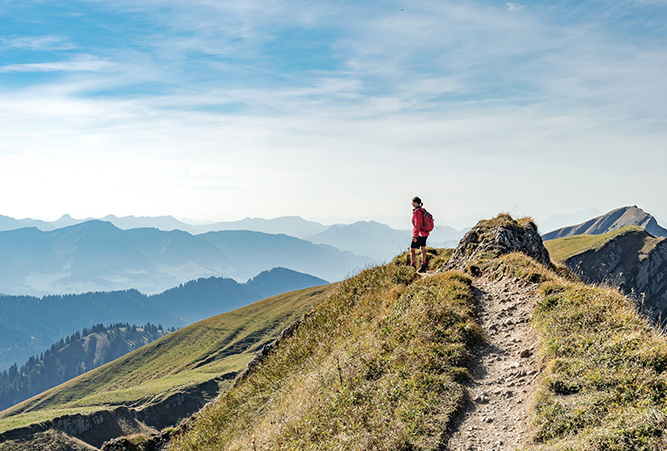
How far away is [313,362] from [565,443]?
1094 cm

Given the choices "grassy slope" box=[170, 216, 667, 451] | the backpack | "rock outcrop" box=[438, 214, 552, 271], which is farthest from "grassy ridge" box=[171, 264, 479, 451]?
"rock outcrop" box=[438, 214, 552, 271]

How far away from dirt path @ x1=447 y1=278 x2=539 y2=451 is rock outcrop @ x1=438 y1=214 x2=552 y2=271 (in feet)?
13.7

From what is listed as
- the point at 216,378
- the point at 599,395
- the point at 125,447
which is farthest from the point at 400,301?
the point at 216,378

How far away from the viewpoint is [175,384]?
655 ft

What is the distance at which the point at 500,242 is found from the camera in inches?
779

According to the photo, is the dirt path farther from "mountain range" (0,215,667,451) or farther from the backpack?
the backpack

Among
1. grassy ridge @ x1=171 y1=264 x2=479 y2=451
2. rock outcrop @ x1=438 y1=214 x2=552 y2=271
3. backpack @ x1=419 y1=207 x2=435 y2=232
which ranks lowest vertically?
grassy ridge @ x1=171 y1=264 x2=479 y2=451

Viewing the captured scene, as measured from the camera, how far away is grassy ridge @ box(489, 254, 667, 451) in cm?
737

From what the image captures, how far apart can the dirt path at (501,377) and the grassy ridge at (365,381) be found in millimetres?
441

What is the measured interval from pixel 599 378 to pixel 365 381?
5717 mm

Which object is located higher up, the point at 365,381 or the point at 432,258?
the point at 432,258

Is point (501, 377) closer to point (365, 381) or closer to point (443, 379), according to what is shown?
point (443, 379)

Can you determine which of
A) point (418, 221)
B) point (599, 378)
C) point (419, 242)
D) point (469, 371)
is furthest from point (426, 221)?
point (599, 378)

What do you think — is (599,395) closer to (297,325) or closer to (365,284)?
(365,284)
